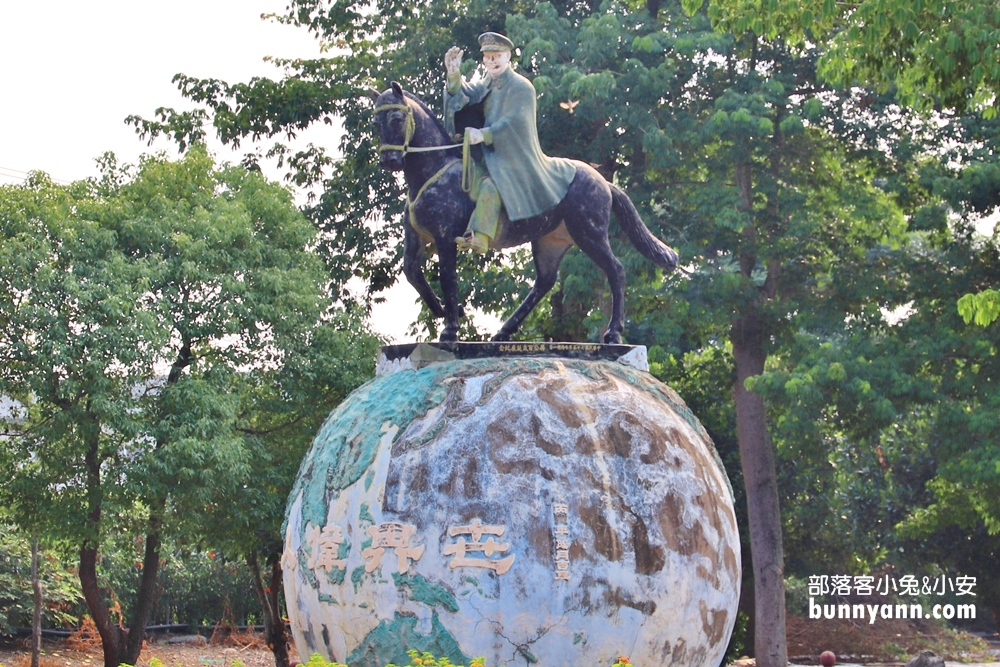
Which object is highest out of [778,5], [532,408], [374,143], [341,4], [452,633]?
[341,4]

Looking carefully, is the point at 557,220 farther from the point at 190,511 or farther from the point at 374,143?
the point at 374,143

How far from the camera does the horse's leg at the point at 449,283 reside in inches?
375

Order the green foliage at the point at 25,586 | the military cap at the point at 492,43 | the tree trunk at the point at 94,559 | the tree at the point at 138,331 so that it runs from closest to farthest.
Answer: the military cap at the point at 492,43, the tree at the point at 138,331, the tree trunk at the point at 94,559, the green foliage at the point at 25,586

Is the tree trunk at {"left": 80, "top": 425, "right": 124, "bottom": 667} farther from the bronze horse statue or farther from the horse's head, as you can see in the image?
the horse's head

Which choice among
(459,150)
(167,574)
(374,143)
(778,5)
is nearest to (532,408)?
(459,150)

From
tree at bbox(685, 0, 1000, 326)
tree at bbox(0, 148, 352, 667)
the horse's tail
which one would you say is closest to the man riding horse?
the horse's tail

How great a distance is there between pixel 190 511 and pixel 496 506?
7403mm

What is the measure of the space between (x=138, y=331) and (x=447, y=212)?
18.8 feet

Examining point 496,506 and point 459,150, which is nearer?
point 496,506

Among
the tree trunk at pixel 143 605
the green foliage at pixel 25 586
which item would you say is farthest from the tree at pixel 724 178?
the green foliage at pixel 25 586

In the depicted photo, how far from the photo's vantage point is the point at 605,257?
9852 mm

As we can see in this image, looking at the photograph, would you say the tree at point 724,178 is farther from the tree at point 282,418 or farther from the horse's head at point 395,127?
the horse's head at point 395,127

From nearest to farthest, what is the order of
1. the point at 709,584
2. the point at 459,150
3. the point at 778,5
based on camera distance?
the point at 709,584
the point at 459,150
the point at 778,5

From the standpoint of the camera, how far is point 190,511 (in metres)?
14.7
